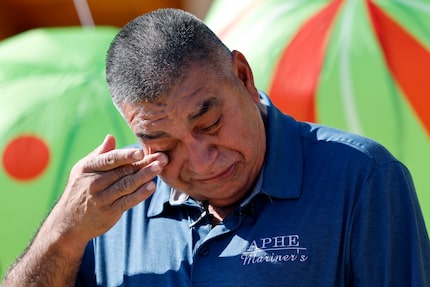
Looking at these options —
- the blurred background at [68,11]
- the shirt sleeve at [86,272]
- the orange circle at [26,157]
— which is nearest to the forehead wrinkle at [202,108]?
the shirt sleeve at [86,272]

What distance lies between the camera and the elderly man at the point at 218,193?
5.09 ft

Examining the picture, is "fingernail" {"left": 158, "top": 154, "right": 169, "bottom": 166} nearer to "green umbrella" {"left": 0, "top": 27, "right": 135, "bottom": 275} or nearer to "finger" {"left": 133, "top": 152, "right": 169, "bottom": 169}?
"finger" {"left": 133, "top": 152, "right": 169, "bottom": 169}

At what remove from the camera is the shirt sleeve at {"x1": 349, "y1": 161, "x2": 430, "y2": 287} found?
1.52 metres

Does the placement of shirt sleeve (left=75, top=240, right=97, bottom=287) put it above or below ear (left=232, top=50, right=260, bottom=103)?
below

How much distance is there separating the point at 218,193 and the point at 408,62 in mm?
785

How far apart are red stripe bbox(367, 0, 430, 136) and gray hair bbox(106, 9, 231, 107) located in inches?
26.2

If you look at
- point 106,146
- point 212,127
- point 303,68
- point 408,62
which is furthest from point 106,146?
point 408,62

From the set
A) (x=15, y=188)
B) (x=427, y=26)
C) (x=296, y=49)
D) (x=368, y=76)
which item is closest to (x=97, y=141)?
(x=15, y=188)

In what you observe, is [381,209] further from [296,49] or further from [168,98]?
[296,49]

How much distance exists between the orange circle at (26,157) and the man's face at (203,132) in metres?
0.79

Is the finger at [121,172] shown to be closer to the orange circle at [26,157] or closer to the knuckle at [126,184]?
the knuckle at [126,184]

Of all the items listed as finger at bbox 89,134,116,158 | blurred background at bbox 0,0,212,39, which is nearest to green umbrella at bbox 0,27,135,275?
finger at bbox 89,134,116,158

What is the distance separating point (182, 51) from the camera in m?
1.58

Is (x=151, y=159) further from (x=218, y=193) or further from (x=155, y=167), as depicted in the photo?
(x=218, y=193)
